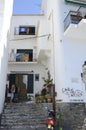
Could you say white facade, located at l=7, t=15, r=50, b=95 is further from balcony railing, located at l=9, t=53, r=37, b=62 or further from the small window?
the small window

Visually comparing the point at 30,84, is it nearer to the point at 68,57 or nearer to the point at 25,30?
the point at 25,30

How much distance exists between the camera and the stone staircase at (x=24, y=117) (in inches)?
468

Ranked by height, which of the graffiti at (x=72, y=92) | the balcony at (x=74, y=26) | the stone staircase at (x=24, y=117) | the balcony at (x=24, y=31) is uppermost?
the balcony at (x=24, y=31)

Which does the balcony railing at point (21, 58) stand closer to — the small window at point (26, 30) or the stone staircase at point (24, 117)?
the small window at point (26, 30)

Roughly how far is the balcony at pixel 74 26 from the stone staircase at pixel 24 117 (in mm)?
5274

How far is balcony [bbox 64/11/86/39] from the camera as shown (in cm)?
1414

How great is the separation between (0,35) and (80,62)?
574cm

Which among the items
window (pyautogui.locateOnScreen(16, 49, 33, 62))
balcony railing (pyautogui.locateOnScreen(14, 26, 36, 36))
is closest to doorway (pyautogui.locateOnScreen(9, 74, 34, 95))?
window (pyautogui.locateOnScreen(16, 49, 33, 62))

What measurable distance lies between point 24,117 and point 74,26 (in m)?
6.70

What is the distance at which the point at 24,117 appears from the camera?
42.0 ft

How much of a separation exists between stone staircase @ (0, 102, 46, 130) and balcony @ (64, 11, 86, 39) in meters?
5.27

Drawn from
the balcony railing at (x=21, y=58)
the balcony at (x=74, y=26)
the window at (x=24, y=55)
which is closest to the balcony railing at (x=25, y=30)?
the window at (x=24, y=55)

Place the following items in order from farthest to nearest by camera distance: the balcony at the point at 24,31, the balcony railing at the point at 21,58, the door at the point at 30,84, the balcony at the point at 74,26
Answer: the balcony at the point at 24,31 < the balcony railing at the point at 21,58 < the door at the point at 30,84 < the balcony at the point at 74,26

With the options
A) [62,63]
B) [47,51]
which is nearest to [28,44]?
[47,51]
